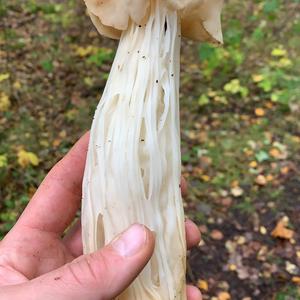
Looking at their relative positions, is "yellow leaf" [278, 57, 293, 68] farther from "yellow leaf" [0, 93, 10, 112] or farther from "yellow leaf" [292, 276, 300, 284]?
"yellow leaf" [0, 93, 10, 112]

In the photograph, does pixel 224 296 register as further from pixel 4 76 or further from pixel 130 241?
pixel 4 76

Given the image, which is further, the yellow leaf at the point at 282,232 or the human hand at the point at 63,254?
the yellow leaf at the point at 282,232

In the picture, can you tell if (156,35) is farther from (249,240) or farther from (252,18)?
(252,18)

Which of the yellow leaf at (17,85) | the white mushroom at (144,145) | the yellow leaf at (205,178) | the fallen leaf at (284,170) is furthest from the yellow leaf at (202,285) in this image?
the yellow leaf at (17,85)

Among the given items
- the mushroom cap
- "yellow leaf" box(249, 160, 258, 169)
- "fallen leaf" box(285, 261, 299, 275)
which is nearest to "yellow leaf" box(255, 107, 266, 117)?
"yellow leaf" box(249, 160, 258, 169)

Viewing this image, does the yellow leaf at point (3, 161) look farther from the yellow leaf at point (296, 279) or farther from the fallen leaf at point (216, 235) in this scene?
the yellow leaf at point (296, 279)

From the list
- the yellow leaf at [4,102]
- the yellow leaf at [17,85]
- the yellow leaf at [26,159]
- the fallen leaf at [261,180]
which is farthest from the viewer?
the yellow leaf at [17,85]
